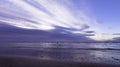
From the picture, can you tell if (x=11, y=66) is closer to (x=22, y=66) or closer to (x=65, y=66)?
(x=22, y=66)

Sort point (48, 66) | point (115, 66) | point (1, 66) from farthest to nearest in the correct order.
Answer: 1. point (115, 66)
2. point (48, 66)
3. point (1, 66)

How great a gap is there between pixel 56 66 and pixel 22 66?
4.15 metres

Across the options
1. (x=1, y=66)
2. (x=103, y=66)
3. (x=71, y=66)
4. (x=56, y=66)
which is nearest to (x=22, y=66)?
(x=1, y=66)

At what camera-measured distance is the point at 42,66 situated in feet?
71.8

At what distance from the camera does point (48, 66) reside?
22.4m

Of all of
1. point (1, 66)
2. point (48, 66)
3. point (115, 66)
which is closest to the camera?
point (1, 66)

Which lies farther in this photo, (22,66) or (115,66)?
(115,66)

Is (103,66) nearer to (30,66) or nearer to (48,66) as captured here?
(48,66)

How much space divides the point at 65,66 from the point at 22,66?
5.27 metres

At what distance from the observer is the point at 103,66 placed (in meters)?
24.1

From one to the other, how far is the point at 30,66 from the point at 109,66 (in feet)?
33.0

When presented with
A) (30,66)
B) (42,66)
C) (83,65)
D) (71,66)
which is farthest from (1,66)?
(83,65)

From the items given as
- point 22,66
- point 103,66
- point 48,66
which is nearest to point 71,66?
point 48,66

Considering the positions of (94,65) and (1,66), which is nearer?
(1,66)
